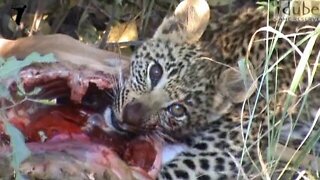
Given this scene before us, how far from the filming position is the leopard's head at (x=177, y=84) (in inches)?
128

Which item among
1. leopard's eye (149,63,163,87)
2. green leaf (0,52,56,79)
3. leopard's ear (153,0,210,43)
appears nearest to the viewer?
green leaf (0,52,56,79)

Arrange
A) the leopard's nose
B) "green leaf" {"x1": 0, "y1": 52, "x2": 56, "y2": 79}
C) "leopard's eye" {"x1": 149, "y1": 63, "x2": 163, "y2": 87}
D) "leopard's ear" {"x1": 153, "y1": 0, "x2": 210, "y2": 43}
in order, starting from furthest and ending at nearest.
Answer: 1. "leopard's ear" {"x1": 153, "y1": 0, "x2": 210, "y2": 43}
2. "leopard's eye" {"x1": 149, "y1": 63, "x2": 163, "y2": 87}
3. the leopard's nose
4. "green leaf" {"x1": 0, "y1": 52, "x2": 56, "y2": 79}

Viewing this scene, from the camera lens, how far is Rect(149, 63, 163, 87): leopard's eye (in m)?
3.31

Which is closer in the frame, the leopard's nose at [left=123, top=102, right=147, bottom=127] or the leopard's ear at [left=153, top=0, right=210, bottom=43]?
the leopard's nose at [left=123, top=102, right=147, bottom=127]

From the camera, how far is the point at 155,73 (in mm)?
3346

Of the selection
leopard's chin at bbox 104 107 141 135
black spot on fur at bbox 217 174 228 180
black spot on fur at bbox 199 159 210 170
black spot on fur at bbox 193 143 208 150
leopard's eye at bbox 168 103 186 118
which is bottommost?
black spot on fur at bbox 217 174 228 180

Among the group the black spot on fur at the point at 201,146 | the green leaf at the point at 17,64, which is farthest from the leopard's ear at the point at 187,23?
the green leaf at the point at 17,64

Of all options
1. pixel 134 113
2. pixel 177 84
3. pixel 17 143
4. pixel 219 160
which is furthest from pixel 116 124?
pixel 17 143

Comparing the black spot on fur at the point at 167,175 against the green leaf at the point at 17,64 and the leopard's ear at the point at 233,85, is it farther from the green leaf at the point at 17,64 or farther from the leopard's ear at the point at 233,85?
the green leaf at the point at 17,64

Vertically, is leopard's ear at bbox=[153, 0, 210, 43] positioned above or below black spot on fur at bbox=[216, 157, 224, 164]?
above

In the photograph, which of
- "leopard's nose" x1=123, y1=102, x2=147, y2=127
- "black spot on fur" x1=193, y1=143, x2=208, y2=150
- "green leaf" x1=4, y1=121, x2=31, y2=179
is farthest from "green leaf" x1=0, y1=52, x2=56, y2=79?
"black spot on fur" x1=193, y1=143, x2=208, y2=150

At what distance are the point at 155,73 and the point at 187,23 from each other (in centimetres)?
22

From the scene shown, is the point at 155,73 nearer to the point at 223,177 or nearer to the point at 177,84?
the point at 177,84

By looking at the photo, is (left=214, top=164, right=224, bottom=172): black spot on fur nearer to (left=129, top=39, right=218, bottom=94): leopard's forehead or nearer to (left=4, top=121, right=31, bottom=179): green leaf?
(left=129, top=39, right=218, bottom=94): leopard's forehead
